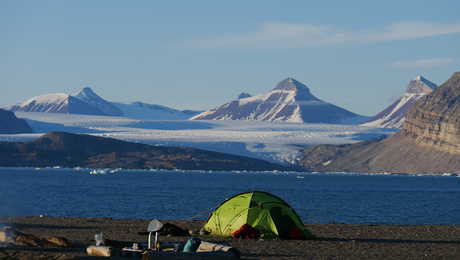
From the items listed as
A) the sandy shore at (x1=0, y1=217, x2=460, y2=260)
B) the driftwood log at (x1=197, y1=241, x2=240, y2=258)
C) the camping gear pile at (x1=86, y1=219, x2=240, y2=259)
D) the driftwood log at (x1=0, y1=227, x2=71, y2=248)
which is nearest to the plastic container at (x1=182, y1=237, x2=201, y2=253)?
the camping gear pile at (x1=86, y1=219, x2=240, y2=259)

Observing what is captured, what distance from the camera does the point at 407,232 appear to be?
1906 inches

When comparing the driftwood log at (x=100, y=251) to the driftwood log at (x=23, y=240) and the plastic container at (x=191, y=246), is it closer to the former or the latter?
the plastic container at (x=191, y=246)

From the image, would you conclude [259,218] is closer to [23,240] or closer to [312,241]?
[312,241]

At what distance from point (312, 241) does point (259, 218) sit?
2.74 m

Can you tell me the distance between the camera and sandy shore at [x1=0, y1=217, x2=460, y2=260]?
Result: 108 ft

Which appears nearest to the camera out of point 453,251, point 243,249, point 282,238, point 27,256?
point 27,256

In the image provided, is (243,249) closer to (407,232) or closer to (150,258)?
(150,258)

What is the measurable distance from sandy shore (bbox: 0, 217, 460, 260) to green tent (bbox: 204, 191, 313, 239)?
1344mm

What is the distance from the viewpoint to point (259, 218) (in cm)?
4172

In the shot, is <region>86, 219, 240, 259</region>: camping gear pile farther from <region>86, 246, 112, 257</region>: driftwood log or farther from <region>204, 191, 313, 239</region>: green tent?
<region>204, 191, 313, 239</region>: green tent

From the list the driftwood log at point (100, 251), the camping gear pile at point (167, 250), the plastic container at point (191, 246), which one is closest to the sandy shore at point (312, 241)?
the driftwood log at point (100, 251)

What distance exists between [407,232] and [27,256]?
25.1 metres

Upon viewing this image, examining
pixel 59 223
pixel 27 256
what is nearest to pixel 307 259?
pixel 27 256

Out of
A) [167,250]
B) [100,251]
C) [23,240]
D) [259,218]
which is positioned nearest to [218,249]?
[167,250]
